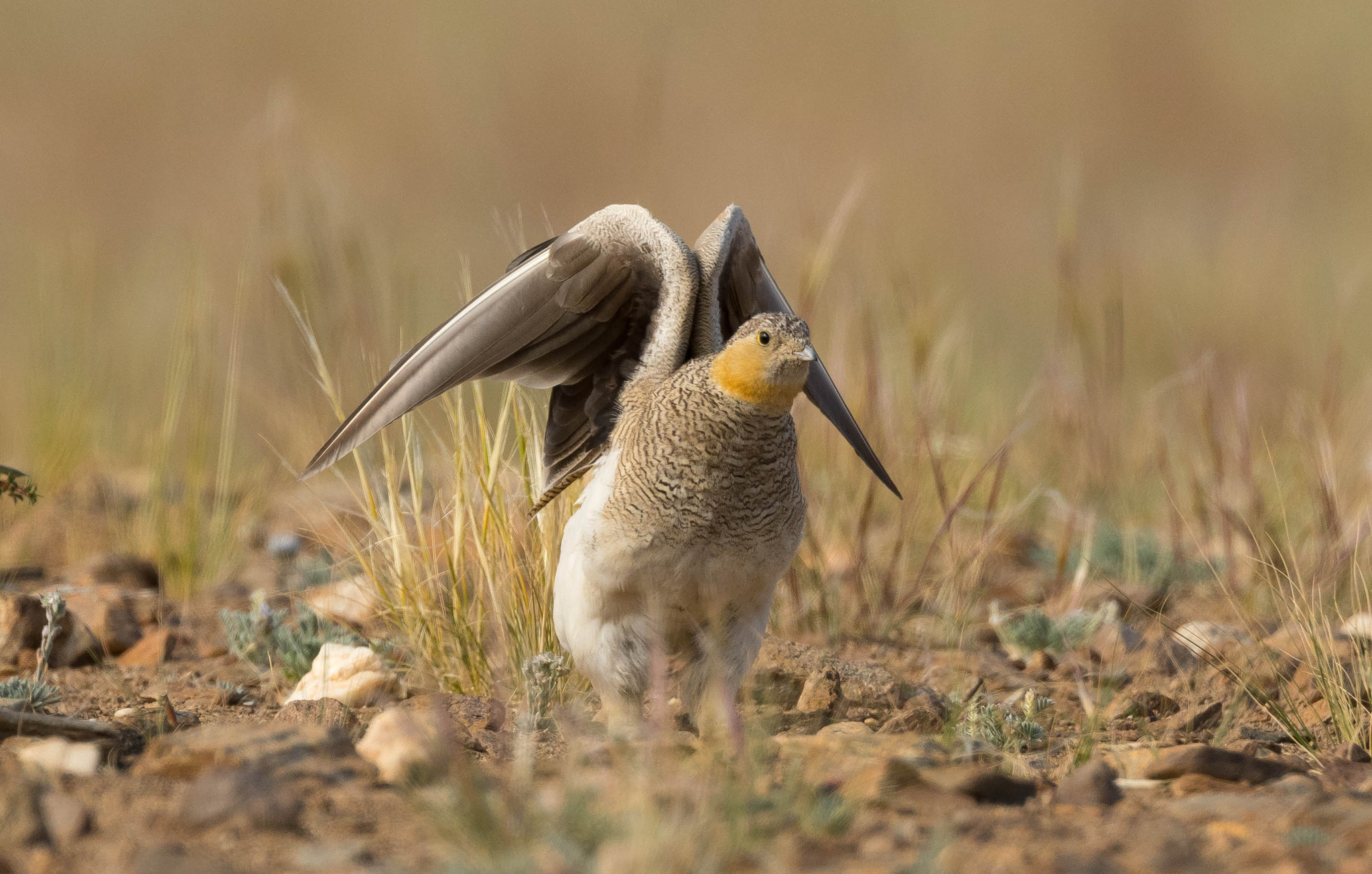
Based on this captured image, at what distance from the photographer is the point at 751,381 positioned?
11.7 ft

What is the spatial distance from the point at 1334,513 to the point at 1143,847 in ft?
8.77

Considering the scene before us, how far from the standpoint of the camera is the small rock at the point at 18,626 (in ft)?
14.3

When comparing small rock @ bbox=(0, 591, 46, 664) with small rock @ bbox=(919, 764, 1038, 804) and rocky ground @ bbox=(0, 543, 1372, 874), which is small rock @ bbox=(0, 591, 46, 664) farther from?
small rock @ bbox=(919, 764, 1038, 804)

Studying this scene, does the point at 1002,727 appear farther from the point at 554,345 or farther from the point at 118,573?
the point at 118,573

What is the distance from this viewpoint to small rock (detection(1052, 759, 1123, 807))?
287 centimetres

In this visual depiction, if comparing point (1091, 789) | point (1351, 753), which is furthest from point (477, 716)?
point (1351, 753)

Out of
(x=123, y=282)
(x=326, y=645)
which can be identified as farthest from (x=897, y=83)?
(x=326, y=645)

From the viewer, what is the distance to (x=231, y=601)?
542 cm

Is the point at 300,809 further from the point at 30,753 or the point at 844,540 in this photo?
the point at 844,540

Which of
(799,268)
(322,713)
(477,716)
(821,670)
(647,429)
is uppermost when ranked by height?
(799,268)

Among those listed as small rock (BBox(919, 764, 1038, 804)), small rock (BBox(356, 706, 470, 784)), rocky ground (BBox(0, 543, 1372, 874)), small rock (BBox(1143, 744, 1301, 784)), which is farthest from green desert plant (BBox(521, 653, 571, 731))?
small rock (BBox(1143, 744, 1301, 784))

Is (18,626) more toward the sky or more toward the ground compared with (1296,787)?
more toward the sky

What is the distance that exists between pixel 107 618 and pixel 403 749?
2.38m

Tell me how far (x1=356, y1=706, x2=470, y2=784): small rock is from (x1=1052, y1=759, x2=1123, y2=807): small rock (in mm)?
1336
